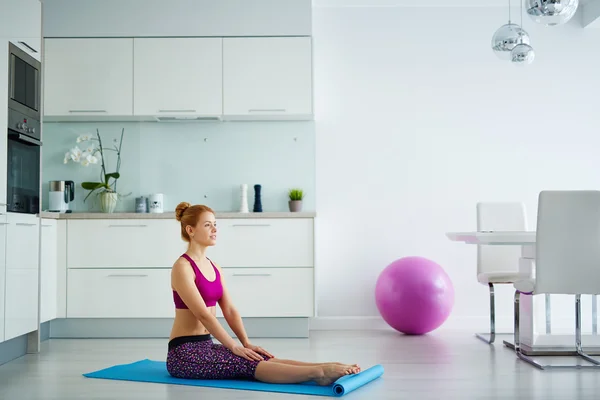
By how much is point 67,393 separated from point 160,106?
2593 millimetres

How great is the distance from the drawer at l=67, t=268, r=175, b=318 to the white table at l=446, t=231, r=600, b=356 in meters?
2.08

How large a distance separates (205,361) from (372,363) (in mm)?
1090

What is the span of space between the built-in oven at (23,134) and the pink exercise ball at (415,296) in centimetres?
246

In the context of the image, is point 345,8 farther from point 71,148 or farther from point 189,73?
point 71,148

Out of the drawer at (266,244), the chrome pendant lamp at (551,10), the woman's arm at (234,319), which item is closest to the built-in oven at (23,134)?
the drawer at (266,244)

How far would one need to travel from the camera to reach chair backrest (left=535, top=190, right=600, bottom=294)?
12.6 ft

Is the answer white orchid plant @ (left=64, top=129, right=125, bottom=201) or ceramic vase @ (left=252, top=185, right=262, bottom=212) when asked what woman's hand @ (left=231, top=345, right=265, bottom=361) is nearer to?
ceramic vase @ (left=252, top=185, right=262, bottom=212)

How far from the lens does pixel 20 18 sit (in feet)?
13.5

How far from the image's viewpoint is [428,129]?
225 inches

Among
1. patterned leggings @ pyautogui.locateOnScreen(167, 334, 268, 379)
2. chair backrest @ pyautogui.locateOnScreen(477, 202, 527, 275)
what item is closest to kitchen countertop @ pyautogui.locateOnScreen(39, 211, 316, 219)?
chair backrest @ pyautogui.locateOnScreen(477, 202, 527, 275)

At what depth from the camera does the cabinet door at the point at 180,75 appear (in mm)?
5219

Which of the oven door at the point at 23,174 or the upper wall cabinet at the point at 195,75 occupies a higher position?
the upper wall cabinet at the point at 195,75

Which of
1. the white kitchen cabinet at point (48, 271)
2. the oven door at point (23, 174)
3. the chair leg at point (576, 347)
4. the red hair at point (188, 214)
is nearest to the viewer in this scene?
the red hair at point (188, 214)

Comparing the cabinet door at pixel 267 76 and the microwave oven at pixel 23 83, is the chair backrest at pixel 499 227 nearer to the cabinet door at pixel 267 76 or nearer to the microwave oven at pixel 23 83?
the cabinet door at pixel 267 76
